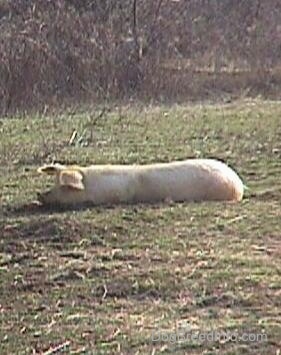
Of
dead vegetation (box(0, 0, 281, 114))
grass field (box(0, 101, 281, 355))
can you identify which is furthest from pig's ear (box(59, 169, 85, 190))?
dead vegetation (box(0, 0, 281, 114))

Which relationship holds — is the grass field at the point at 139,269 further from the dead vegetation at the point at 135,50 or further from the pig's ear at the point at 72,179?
the dead vegetation at the point at 135,50

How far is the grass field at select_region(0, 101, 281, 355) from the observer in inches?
164

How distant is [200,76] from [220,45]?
2.19 metres

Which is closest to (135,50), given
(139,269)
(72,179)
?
(72,179)

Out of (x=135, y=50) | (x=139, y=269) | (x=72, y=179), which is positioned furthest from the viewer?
(x=135, y=50)

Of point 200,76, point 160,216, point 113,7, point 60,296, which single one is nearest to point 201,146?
point 160,216

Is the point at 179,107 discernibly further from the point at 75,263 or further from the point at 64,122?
the point at 75,263

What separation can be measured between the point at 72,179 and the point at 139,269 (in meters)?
1.51

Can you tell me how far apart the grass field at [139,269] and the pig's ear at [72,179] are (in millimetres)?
167

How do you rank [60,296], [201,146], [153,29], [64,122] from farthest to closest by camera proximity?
[153,29], [64,122], [201,146], [60,296]

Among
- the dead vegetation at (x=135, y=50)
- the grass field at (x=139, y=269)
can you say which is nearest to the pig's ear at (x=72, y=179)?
the grass field at (x=139, y=269)

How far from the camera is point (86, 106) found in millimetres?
12492

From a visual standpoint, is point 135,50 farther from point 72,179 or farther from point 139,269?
point 139,269

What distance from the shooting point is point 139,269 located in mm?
5074
